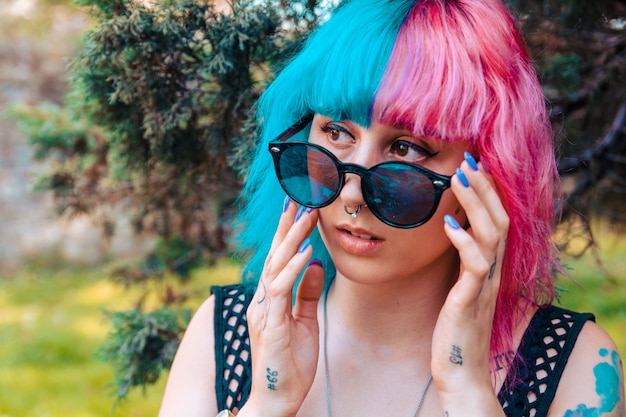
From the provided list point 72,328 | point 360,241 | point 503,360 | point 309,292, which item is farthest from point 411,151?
point 72,328

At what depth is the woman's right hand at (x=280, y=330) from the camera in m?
1.68

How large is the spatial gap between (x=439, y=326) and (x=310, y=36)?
90 cm

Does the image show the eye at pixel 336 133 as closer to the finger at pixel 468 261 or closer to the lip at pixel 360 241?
the lip at pixel 360 241

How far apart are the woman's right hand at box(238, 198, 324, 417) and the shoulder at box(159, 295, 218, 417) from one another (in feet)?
0.80

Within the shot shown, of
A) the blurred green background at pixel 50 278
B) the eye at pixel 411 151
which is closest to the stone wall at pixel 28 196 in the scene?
the blurred green background at pixel 50 278

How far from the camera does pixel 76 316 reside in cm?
607

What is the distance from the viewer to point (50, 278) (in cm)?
736

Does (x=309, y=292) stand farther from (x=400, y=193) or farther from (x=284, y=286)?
(x=400, y=193)

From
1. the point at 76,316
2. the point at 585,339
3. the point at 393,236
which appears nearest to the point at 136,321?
the point at 393,236

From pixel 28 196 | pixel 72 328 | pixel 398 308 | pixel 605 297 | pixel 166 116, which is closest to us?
pixel 398 308

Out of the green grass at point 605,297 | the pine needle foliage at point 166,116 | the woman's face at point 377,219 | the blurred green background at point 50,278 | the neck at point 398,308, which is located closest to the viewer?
the woman's face at point 377,219

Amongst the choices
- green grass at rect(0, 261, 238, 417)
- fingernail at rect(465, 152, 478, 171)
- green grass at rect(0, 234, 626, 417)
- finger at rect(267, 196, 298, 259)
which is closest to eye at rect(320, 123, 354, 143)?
finger at rect(267, 196, 298, 259)

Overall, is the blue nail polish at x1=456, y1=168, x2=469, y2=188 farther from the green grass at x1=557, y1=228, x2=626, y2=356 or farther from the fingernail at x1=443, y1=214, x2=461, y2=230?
the green grass at x1=557, y1=228, x2=626, y2=356

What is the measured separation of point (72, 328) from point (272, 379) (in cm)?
458
